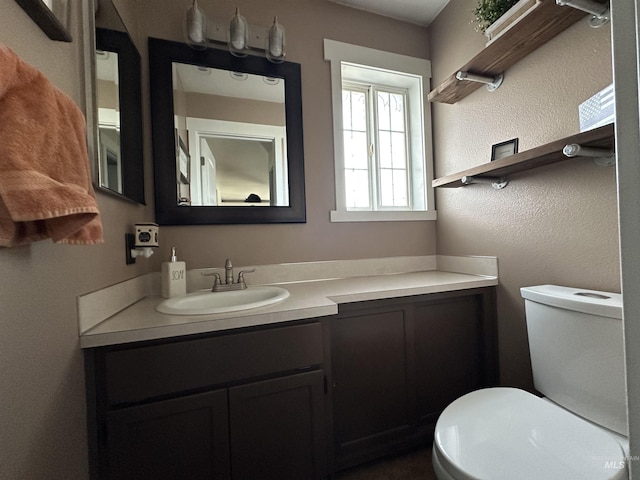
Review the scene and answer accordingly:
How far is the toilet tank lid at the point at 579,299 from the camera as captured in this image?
84 cm

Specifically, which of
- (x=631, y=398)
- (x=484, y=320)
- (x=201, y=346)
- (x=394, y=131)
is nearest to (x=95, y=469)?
(x=201, y=346)

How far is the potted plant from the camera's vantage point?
1.08 m

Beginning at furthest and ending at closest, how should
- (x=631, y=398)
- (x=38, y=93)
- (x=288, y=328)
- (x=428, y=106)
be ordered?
(x=428, y=106) → (x=288, y=328) → (x=38, y=93) → (x=631, y=398)

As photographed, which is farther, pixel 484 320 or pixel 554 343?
pixel 484 320

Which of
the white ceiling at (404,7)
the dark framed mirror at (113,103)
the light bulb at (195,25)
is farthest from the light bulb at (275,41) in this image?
the dark framed mirror at (113,103)

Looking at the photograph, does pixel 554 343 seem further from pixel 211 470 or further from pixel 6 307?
pixel 6 307

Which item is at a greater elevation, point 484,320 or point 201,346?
point 201,346

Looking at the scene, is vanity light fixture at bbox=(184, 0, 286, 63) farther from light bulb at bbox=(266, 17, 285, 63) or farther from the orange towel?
the orange towel

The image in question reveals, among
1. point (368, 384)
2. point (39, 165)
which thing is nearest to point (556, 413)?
point (368, 384)

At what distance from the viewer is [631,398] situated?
0.32 meters

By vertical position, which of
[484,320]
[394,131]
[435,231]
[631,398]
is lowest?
[484,320]

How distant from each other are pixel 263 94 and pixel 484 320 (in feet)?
5.71

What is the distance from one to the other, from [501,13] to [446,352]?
1.60 metres

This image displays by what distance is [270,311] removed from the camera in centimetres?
96
